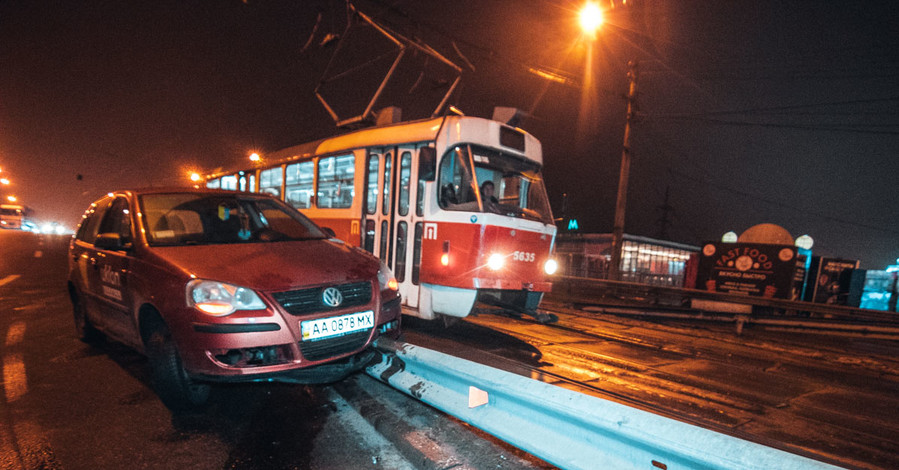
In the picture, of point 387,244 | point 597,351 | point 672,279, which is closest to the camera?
point 597,351

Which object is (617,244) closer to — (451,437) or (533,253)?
(533,253)

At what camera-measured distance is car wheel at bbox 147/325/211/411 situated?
3.42 meters

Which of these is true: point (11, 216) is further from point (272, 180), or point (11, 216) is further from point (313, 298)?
point (313, 298)

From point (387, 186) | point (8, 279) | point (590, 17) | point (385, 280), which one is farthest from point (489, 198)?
point (8, 279)

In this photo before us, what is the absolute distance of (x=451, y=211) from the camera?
629cm

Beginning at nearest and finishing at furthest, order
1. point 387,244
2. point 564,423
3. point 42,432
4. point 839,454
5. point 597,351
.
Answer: point 564,423, point 42,432, point 839,454, point 597,351, point 387,244

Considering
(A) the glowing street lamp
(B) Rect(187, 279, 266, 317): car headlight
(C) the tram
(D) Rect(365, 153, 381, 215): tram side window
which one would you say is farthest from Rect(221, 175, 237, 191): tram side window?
(A) the glowing street lamp

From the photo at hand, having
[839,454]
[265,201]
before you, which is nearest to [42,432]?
[265,201]

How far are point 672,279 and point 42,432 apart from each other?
3350 centimetres

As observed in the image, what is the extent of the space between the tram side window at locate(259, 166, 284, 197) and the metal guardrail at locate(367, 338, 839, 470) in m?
7.56

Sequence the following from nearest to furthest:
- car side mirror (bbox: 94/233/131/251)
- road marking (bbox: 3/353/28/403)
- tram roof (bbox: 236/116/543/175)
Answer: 1. road marking (bbox: 3/353/28/403)
2. car side mirror (bbox: 94/233/131/251)
3. tram roof (bbox: 236/116/543/175)

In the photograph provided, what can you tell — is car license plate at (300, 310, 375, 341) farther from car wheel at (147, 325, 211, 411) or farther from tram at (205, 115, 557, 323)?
tram at (205, 115, 557, 323)

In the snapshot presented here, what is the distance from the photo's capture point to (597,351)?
6.36m

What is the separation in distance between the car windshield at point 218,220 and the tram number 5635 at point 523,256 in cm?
284
